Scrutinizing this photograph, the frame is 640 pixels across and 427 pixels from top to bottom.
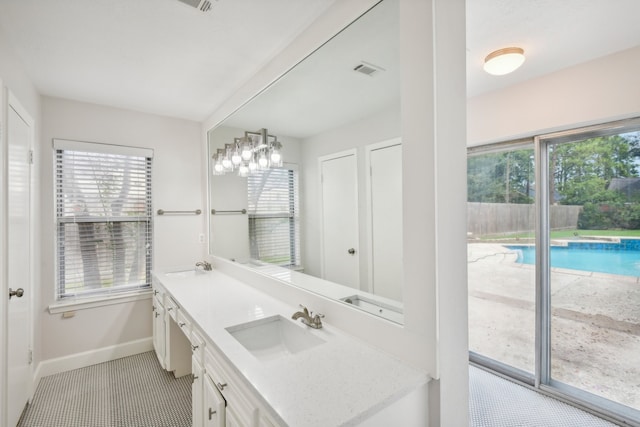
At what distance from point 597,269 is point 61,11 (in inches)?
156

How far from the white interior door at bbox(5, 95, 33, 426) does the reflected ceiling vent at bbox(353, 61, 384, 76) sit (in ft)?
7.23

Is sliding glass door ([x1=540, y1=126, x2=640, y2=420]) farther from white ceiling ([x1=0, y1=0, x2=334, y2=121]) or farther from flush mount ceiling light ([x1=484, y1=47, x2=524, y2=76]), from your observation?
white ceiling ([x1=0, y1=0, x2=334, y2=121])

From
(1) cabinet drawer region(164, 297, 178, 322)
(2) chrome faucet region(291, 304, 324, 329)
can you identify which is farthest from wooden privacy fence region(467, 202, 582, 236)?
(1) cabinet drawer region(164, 297, 178, 322)

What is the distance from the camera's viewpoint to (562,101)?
88.7 inches

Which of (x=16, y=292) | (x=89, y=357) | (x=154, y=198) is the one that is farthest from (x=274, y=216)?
(x=89, y=357)

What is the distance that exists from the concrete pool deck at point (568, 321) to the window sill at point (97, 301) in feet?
11.5

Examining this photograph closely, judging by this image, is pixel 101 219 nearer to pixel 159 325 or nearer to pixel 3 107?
pixel 159 325

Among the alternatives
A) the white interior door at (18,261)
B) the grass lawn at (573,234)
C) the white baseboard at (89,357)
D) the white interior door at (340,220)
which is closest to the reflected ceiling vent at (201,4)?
the white interior door at (340,220)

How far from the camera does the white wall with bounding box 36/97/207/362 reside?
9.00 ft

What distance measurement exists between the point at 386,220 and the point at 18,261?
2490mm

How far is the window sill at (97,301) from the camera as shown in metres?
2.78

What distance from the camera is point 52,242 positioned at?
9.05ft

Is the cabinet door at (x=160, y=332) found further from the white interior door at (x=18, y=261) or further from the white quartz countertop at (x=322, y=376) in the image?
the white quartz countertop at (x=322, y=376)

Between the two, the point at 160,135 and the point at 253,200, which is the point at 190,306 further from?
the point at 160,135
